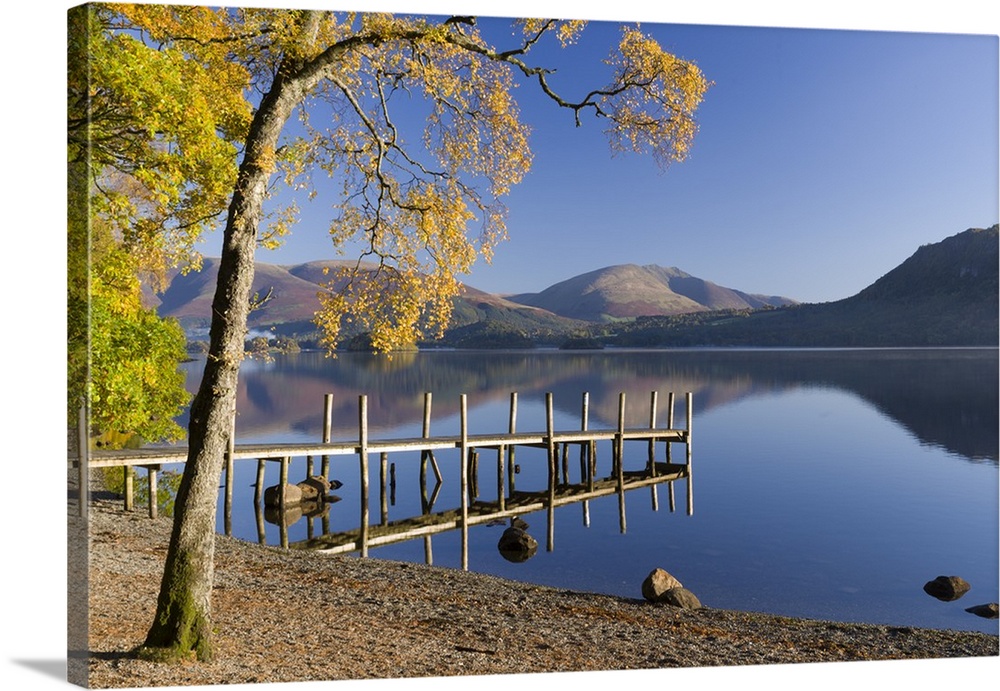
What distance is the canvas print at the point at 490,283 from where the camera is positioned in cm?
789

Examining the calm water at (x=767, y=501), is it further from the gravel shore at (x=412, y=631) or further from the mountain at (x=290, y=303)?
the gravel shore at (x=412, y=631)

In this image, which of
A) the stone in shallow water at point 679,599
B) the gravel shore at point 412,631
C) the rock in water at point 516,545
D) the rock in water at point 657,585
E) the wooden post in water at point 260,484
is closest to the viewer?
the gravel shore at point 412,631

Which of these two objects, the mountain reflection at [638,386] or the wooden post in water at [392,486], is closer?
the wooden post in water at [392,486]

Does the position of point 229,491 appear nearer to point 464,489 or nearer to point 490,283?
point 464,489

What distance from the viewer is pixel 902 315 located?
26688 mm

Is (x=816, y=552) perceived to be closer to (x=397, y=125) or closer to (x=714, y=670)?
(x=714, y=670)

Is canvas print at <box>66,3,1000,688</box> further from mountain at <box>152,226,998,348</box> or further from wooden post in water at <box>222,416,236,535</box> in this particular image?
mountain at <box>152,226,998,348</box>

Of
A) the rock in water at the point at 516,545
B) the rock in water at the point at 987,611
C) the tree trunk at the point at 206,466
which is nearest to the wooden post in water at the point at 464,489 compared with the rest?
the rock in water at the point at 516,545

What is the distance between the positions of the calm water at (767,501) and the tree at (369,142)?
769 cm

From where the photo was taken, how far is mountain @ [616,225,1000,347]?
1655cm

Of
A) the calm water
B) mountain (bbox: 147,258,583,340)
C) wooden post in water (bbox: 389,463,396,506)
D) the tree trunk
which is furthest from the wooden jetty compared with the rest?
the tree trunk

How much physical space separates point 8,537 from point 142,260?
270 centimetres

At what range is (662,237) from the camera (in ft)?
55.3

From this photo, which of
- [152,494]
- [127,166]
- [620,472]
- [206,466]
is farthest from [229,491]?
[206,466]
